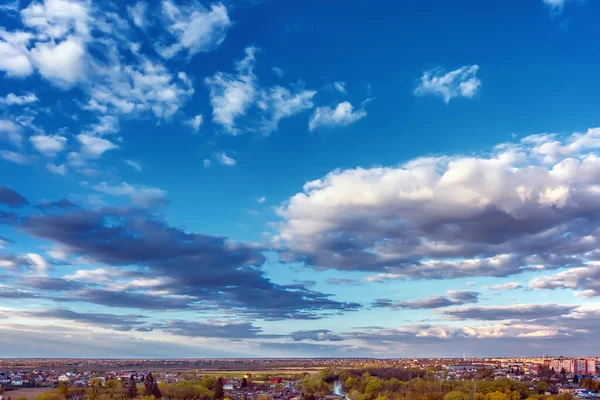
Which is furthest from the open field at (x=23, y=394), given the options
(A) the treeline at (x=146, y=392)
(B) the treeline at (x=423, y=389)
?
(B) the treeline at (x=423, y=389)

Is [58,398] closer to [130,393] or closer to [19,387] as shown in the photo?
[130,393]

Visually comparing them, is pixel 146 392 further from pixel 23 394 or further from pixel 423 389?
pixel 423 389

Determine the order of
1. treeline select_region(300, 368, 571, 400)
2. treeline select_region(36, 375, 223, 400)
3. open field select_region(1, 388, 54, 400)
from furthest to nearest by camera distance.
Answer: open field select_region(1, 388, 54, 400)
treeline select_region(36, 375, 223, 400)
treeline select_region(300, 368, 571, 400)

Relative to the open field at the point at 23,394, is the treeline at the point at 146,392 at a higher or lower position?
higher

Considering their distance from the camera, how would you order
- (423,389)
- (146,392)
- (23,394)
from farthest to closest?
1. (23,394)
2. (423,389)
3. (146,392)

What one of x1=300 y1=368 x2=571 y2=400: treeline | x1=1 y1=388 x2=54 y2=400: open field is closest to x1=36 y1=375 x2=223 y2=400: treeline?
x1=1 y1=388 x2=54 y2=400: open field

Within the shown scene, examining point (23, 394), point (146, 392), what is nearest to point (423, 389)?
point (146, 392)

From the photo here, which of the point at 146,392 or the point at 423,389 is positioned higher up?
the point at 423,389

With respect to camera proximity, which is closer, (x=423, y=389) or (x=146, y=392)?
(x=146, y=392)

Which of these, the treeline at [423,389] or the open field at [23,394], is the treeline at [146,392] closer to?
the open field at [23,394]

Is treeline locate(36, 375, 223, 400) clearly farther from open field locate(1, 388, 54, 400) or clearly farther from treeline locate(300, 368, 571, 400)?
treeline locate(300, 368, 571, 400)

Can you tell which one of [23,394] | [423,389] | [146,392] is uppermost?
[423,389]

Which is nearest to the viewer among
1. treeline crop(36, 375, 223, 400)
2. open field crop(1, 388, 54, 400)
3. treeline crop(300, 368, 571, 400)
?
treeline crop(300, 368, 571, 400)
